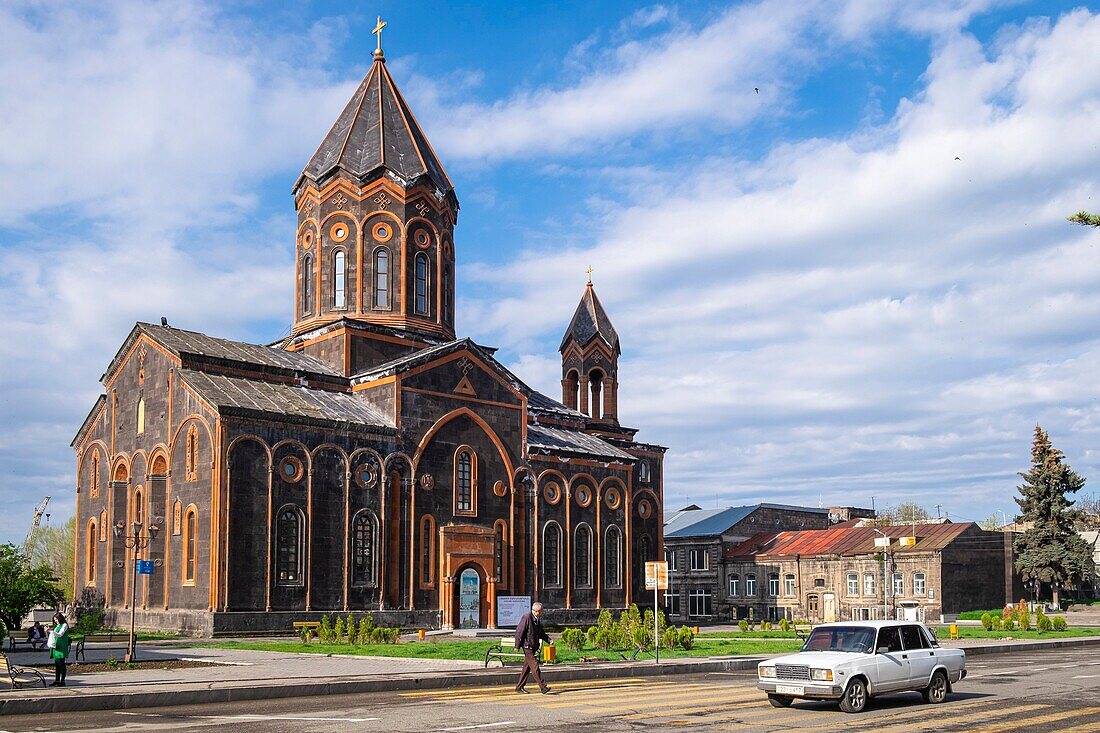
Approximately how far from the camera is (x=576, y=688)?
20.8 meters

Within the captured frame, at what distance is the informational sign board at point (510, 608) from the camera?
4462cm

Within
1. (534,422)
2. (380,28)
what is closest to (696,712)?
(534,422)

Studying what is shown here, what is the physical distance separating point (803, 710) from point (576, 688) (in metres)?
5.19

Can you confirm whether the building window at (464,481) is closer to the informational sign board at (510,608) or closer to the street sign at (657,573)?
the informational sign board at (510,608)

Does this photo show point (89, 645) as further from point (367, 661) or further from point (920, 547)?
point (920, 547)

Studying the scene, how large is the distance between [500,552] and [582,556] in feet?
19.0

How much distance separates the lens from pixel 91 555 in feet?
154

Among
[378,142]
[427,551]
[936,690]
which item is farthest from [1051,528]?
[936,690]

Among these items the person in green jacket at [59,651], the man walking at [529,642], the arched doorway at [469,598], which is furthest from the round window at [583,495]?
the person in green jacket at [59,651]

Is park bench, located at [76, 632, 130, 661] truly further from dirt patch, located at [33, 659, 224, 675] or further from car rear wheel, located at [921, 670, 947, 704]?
car rear wheel, located at [921, 670, 947, 704]

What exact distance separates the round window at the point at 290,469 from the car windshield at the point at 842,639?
26.5 meters

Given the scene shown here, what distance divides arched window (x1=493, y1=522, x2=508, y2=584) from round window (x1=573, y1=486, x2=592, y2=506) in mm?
5324

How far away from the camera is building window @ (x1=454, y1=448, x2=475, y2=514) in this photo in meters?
47.0

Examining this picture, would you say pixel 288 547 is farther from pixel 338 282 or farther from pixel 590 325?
pixel 590 325
